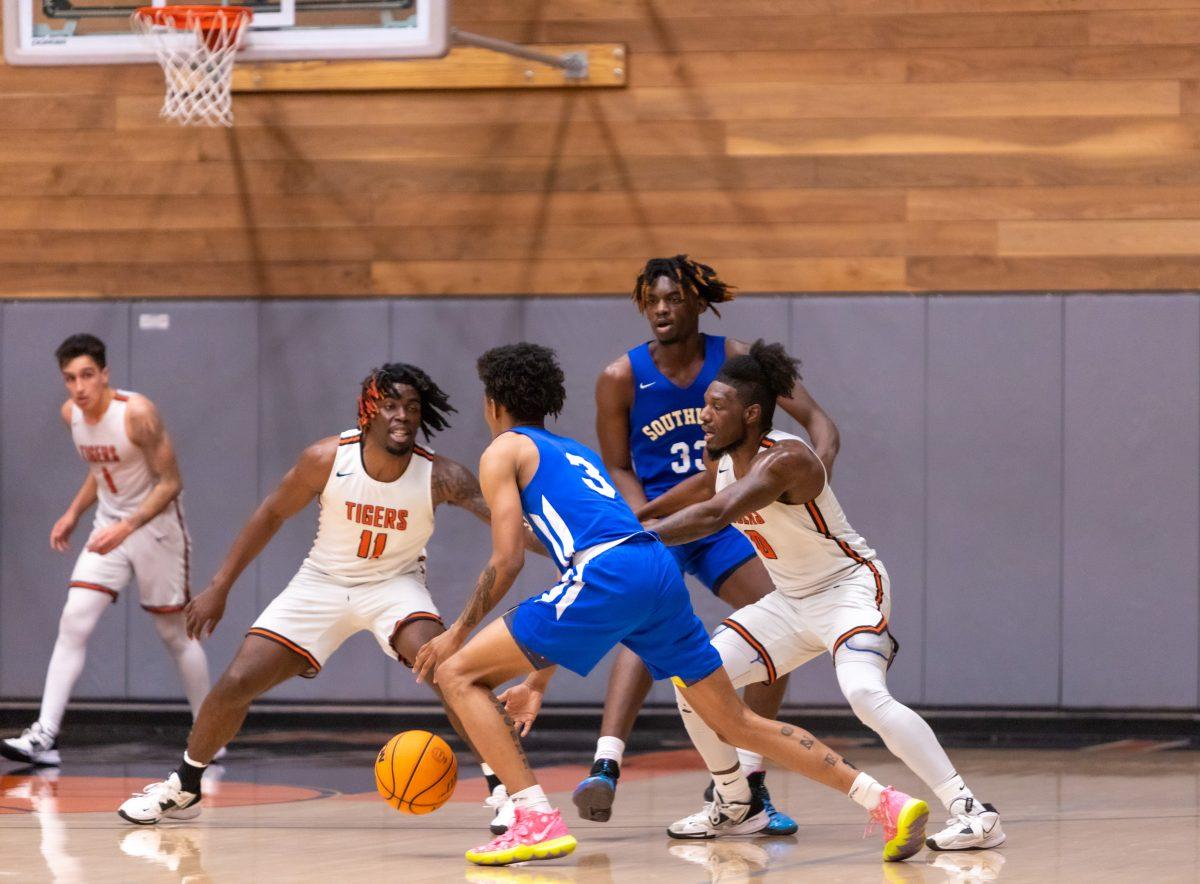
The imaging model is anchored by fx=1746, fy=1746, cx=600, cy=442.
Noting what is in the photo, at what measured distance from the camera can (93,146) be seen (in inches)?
404

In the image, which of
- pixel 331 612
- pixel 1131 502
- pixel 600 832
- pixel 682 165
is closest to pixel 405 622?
pixel 331 612

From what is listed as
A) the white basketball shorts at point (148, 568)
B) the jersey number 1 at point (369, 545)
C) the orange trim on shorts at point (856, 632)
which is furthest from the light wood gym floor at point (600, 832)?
the jersey number 1 at point (369, 545)

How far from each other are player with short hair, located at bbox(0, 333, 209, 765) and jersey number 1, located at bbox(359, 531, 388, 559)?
2.32 metres

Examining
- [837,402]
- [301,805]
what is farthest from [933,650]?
[301,805]

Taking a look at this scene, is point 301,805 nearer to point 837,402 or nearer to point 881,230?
point 837,402

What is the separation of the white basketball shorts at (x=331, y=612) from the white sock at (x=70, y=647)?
2359 millimetres

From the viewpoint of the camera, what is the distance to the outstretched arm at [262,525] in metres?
6.39

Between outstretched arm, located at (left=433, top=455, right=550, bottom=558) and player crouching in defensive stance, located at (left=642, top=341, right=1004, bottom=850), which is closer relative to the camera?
player crouching in defensive stance, located at (left=642, top=341, right=1004, bottom=850)

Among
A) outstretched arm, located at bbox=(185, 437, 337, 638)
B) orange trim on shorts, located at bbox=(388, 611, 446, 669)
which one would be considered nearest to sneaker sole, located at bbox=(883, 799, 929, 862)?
orange trim on shorts, located at bbox=(388, 611, 446, 669)

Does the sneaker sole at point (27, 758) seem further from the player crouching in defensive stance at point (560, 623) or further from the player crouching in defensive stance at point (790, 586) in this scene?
the player crouching in defensive stance at point (790, 586)

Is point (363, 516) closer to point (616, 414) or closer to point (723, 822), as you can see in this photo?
point (616, 414)

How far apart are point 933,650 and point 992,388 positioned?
146 cm

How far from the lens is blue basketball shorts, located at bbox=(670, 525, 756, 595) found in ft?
22.4

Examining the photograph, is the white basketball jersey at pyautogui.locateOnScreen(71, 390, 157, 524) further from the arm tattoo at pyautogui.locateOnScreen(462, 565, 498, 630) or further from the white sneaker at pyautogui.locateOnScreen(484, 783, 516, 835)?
the arm tattoo at pyautogui.locateOnScreen(462, 565, 498, 630)
